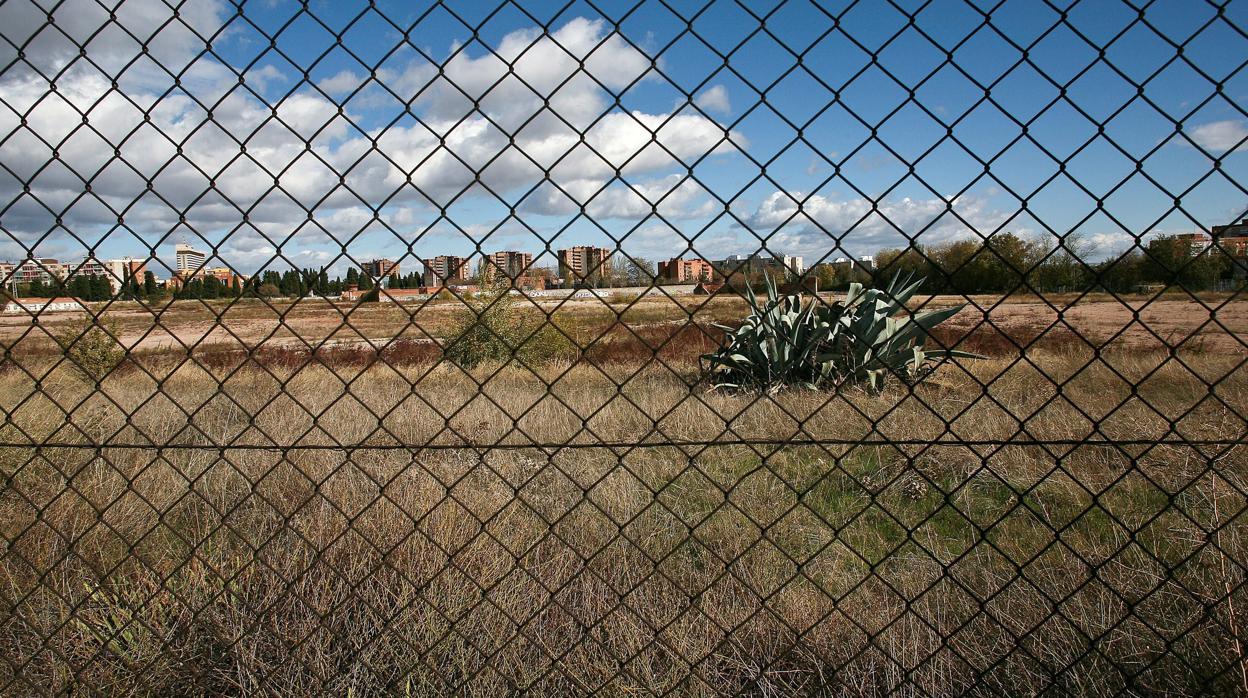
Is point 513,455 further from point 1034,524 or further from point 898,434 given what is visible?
point 1034,524

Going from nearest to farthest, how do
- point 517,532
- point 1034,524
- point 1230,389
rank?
point 517,532, point 1034,524, point 1230,389

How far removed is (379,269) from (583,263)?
45 cm

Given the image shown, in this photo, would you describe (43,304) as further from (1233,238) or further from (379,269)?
(1233,238)

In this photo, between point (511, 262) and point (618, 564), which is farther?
point (618, 564)

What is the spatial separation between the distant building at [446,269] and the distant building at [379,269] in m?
0.08

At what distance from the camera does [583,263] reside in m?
1.56

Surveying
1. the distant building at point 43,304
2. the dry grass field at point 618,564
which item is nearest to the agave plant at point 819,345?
the dry grass field at point 618,564

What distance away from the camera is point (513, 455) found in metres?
3.96

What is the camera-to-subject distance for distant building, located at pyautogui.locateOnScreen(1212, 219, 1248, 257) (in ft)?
4.21

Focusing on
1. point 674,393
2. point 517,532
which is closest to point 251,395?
point 674,393

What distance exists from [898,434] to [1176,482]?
1.27 metres

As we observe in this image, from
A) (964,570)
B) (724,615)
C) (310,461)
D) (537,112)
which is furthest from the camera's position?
(310,461)

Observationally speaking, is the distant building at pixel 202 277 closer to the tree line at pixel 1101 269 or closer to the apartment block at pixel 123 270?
the apartment block at pixel 123 270

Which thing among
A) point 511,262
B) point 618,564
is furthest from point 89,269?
point 618,564
